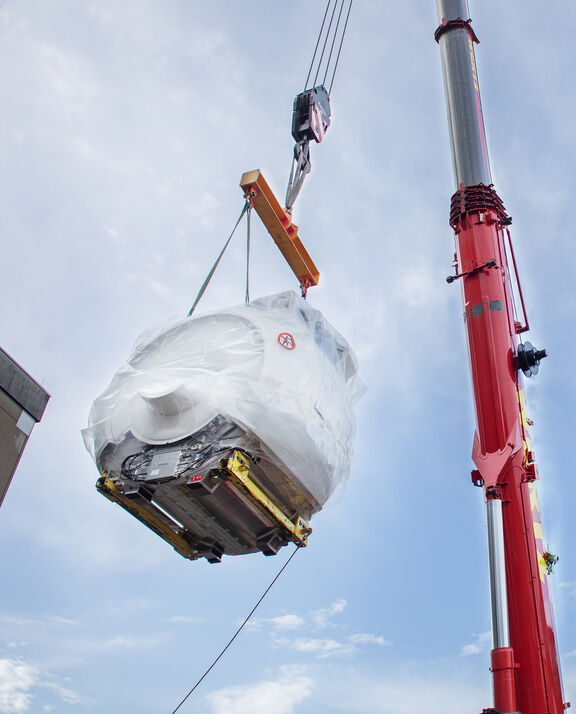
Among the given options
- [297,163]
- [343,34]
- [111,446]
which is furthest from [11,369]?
[343,34]

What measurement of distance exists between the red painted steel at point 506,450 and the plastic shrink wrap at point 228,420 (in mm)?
1507

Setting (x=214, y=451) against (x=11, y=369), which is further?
(x=11, y=369)

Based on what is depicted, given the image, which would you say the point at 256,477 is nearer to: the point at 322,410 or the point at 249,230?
the point at 322,410

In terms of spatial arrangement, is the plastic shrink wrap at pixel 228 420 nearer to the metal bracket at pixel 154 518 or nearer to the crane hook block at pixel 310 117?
the metal bracket at pixel 154 518

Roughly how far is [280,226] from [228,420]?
4209 mm

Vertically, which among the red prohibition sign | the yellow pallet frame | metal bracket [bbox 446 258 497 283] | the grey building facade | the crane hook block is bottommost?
the yellow pallet frame

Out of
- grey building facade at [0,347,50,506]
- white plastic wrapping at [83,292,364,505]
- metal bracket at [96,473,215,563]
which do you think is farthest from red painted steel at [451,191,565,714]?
grey building facade at [0,347,50,506]

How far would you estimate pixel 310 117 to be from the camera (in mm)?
9539

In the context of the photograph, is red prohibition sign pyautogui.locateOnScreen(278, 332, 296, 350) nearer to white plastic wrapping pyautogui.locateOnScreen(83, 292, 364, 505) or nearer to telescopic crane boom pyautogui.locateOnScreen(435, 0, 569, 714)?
white plastic wrapping pyautogui.locateOnScreen(83, 292, 364, 505)

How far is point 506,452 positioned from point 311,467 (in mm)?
2106

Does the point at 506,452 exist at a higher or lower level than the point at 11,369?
lower

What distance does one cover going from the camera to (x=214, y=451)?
214 inches

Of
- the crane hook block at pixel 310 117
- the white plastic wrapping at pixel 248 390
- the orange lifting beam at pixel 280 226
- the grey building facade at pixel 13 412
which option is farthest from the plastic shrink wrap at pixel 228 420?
the crane hook block at pixel 310 117

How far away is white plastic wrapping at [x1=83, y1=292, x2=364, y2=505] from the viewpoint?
5473 millimetres
